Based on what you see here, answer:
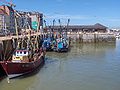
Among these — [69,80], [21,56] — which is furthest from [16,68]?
[69,80]

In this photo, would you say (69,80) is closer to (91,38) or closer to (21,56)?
(21,56)

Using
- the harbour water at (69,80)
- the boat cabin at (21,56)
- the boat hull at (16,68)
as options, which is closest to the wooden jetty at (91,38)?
the harbour water at (69,80)

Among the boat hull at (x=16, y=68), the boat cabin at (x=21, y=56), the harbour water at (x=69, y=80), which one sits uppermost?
the boat cabin at (x=21, y=56)

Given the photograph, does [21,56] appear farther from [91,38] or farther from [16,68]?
[91,38]

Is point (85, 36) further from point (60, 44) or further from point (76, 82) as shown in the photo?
point (76, 82)

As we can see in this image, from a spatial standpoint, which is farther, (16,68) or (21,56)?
(21,56)

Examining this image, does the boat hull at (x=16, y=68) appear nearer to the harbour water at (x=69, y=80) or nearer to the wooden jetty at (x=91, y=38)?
the harbour water at (x=69, y=80)

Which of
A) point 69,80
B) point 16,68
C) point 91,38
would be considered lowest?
point 69,80

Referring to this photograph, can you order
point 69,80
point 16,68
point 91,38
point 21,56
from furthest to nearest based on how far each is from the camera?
point 91,38 < point 21,56 < point 69,80 < point 16,68

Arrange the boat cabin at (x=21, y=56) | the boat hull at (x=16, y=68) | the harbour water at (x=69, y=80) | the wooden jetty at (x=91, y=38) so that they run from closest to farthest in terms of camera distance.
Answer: the harbour water at (x=69, y=80), the boat hull at (x=16, y=68), the boat cabin at (x=21, y=56), the wooden jetty at (x=91, y=38)

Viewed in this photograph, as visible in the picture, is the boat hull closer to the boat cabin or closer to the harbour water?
the harbour water

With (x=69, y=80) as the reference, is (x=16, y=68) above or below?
above

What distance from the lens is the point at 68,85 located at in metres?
27.8

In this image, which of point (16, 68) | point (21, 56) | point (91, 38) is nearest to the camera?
point (16, 68)
